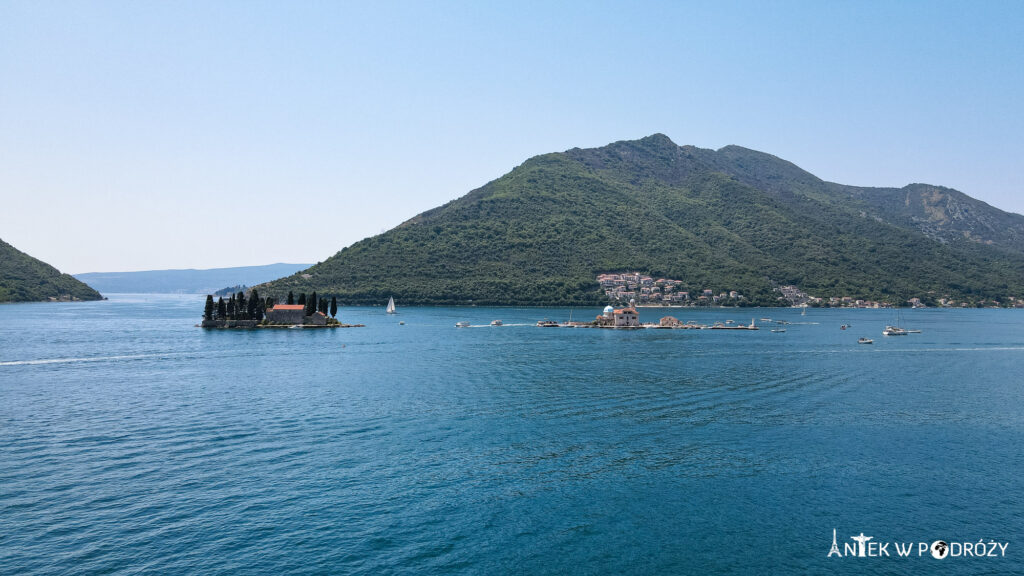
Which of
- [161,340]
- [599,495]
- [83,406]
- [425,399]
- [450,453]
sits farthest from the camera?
[161,340]

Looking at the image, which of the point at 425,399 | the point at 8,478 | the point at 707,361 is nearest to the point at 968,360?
the point at 707,361

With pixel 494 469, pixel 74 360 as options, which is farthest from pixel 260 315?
pixel 494 469

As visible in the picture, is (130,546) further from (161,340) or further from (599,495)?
(161,340)

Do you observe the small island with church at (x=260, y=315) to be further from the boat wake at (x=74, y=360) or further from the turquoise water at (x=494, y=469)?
the turquoise water at (x=494, y=469)

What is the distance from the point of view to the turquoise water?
20906 millimetres

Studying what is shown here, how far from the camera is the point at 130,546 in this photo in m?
20.3

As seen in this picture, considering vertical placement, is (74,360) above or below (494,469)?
above

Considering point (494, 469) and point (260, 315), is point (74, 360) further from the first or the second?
point (494, 469)

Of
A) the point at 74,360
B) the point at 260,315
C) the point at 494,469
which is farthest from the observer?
the point at 260,315

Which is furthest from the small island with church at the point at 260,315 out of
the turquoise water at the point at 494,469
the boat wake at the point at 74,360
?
the turquoise water at the point at 494,469

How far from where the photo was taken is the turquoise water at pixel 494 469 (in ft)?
68.6

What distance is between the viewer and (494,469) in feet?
98.1

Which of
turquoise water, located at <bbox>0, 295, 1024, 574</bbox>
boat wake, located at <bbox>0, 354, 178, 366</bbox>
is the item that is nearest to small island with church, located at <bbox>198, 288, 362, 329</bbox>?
boat wake, located at <bbox>0, 354, 178, 366</bbox>

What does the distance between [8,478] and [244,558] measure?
16.6 metres
